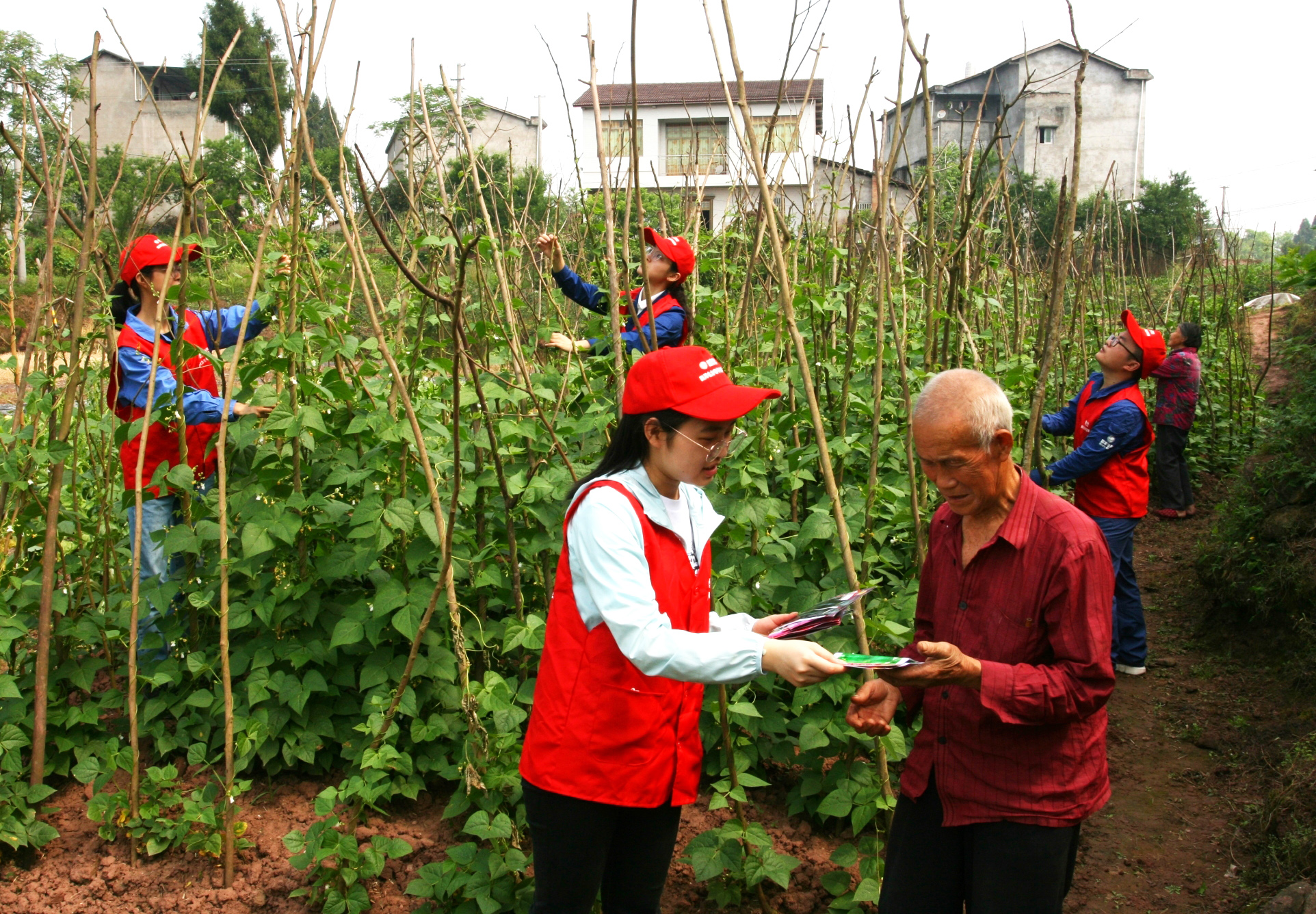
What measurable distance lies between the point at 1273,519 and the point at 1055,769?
4.64 m

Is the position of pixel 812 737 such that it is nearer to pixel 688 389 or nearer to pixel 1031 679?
pixel 1031 679

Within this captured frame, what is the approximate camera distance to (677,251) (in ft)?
12.3

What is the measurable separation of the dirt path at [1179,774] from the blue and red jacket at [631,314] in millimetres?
2455

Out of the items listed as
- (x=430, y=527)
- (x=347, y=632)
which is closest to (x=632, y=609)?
(x=430, y=527)

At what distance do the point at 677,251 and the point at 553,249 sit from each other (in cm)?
50

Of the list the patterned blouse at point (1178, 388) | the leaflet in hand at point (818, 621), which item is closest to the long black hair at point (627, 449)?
the leaflet in hand at point (818, 621)

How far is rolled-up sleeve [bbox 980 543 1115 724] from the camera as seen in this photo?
169 centimetres

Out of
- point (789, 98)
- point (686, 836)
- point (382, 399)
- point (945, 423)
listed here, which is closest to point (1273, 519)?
point (789, 98)

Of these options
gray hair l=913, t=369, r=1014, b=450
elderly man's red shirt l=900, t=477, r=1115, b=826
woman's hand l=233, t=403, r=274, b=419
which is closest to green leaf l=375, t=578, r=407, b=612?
Result: woman's hand l=233, t=403, r=274, b=419

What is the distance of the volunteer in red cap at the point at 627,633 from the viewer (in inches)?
69.1

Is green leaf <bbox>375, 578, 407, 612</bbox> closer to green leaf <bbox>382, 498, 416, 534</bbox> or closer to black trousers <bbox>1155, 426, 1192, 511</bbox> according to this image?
green leaf <bbox>382, 498, 416, 534</bbox>

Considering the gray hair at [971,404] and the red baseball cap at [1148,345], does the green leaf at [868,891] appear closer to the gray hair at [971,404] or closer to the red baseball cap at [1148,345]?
the gray hair at [971,404]

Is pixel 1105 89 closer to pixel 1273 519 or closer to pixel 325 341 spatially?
pixel 1273 519

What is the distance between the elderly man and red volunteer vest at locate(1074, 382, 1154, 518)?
10.1 feet
